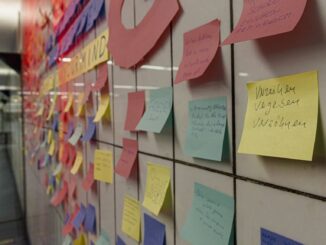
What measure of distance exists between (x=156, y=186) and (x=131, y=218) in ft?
0.44

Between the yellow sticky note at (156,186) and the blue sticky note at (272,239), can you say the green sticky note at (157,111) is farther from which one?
the blue sticky note at (272,239)

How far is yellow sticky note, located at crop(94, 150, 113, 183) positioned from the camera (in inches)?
26.9

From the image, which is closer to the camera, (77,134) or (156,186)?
(156,186)

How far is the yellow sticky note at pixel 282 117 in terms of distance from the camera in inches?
9.3

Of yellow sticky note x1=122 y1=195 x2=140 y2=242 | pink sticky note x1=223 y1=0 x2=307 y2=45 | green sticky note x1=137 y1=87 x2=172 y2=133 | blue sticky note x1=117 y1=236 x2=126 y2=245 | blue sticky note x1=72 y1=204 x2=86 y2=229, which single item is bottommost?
blue sticky note x1=72 y1=204 x2=86 y2=229

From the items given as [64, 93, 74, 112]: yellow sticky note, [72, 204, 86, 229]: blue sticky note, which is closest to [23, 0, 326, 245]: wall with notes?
[72, 204, 86, 229]: blue sticky note

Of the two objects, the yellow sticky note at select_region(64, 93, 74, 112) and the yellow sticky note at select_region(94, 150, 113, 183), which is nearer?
the yellow sticky note at select_region(94, 150, 113, 183)

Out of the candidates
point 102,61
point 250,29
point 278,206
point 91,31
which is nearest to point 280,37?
point 250,29

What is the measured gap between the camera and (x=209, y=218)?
0.36 metres

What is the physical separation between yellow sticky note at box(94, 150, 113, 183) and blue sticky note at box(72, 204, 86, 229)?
→ 21cm

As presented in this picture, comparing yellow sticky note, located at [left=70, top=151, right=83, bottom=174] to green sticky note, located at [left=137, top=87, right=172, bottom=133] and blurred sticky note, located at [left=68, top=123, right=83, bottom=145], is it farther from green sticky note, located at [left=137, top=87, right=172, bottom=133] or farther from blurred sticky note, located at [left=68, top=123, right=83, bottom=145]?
green sticky note, located at [left=137, top=87, right=172, bottom=133]

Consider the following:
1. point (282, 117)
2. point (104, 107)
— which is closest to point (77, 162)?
point (104, 107)

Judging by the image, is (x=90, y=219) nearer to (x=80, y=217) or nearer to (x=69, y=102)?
(x=80, y=217)

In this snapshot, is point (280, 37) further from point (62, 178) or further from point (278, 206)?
point (62, 178)
